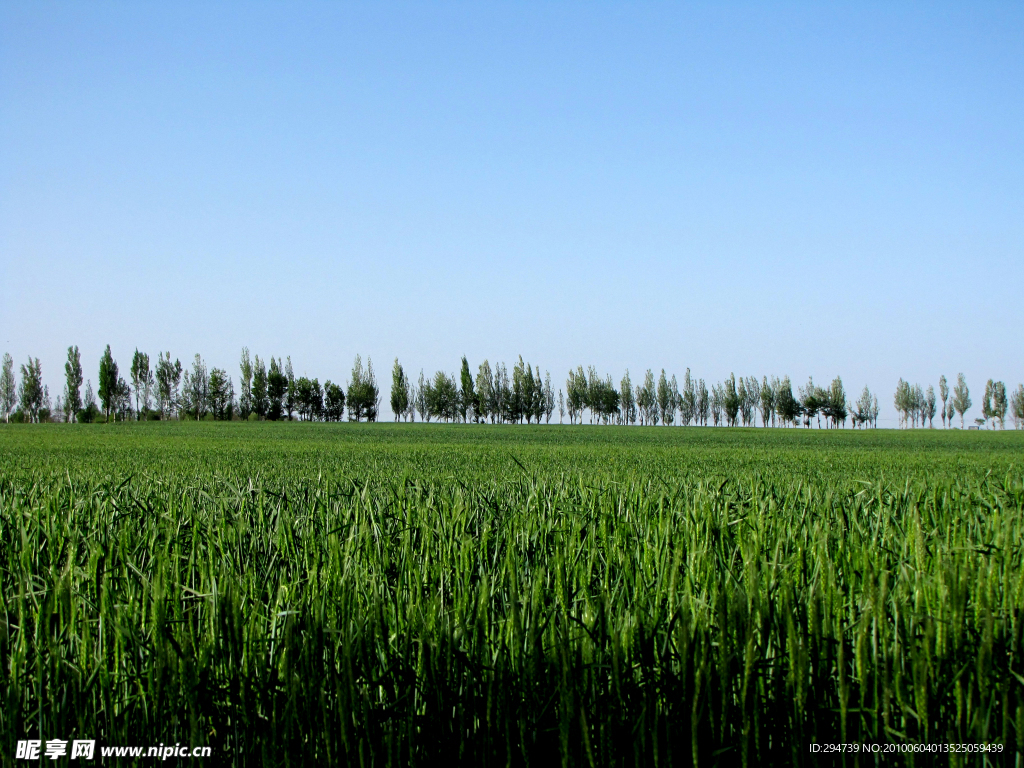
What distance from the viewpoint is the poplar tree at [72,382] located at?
75000mm

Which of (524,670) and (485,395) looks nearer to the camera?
(524,670)

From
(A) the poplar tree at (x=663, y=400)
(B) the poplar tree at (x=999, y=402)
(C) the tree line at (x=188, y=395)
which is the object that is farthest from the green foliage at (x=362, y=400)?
(B) the poplar tree at (x=999, y=402)

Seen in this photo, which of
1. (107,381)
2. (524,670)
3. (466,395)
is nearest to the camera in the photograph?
(524,670)

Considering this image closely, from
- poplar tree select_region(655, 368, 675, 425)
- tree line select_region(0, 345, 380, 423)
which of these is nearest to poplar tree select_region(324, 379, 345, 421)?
tree line select_region(0, 345, 380, 423)

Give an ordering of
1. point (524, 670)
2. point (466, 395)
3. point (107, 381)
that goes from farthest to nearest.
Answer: point (466, 395) → point (107, 381) → point (524, 670)

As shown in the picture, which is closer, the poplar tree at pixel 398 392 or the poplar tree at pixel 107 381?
the poplar tree at pixel 107 381

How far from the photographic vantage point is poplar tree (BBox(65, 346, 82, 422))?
75000 mm

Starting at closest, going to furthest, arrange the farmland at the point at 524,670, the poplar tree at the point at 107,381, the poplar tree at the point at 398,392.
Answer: the farmland at the point at 524,670
the poplar tree at the point at 107,381
the poplar tree at the point at 398,392

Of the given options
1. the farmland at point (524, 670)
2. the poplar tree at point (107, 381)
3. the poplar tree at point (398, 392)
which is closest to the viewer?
the farmland at point (524, 670)

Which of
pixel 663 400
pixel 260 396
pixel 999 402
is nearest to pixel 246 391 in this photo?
pixel 260 396

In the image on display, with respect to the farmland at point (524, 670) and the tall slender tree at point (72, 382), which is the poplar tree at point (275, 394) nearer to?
the tall slender tree at point (72, 382)

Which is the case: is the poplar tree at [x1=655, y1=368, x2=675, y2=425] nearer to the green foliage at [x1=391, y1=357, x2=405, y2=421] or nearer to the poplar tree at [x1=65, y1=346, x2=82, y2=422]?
the green foliage at [x1=391, y1=357, x2=405, y2=421]

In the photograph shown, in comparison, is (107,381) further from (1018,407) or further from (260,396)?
(1018,407)

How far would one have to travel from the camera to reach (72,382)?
7538 centimetres
